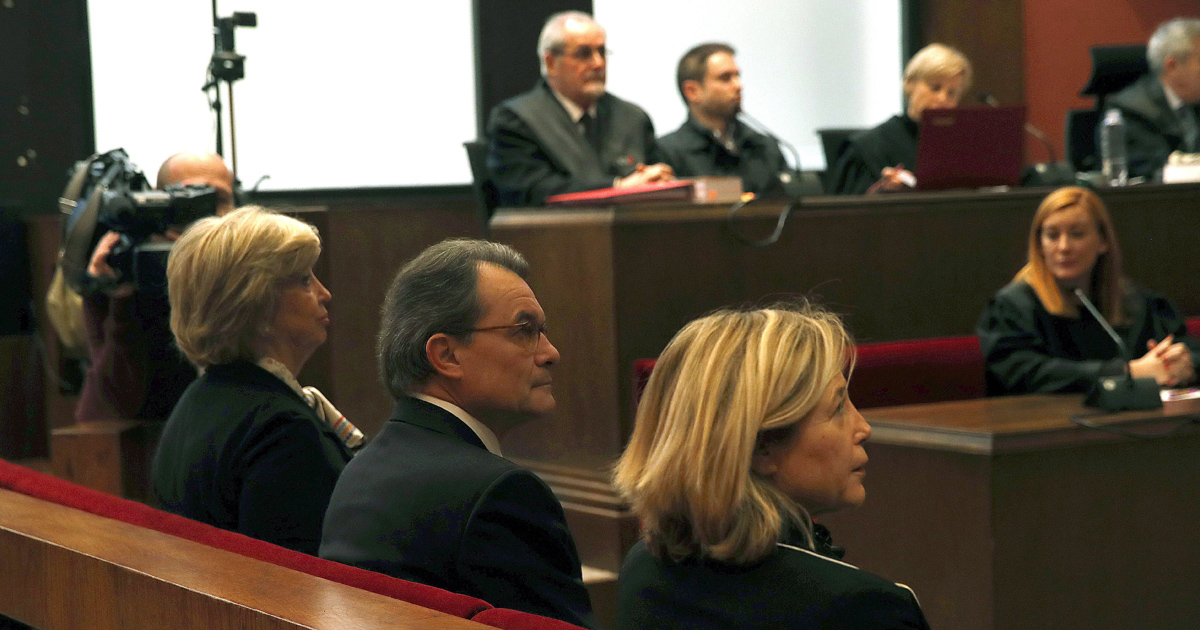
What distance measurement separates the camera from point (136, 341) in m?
3.23

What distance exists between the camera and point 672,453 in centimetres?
143

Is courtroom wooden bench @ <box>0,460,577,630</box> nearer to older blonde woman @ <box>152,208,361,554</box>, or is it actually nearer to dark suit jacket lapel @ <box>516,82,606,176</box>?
older blonde woman @ <box>152,208,361,554</box>

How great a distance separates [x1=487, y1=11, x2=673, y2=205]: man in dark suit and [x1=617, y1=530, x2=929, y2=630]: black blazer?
9.62 feet

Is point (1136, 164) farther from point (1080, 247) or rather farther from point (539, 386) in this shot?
point (539, 386)

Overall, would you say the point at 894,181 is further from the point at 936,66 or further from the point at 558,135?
the point at 558,135

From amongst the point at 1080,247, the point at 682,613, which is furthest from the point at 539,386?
the point at 1080,247

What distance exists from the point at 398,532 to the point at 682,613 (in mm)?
330

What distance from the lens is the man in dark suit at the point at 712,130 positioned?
512 centimetres

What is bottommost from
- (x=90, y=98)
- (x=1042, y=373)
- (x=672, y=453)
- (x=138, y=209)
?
(x=1042, y=373)

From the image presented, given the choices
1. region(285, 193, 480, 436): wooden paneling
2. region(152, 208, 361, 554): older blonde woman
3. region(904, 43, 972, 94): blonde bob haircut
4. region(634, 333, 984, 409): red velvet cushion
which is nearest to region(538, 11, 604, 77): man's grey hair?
region(285, 193, 480, 436): wooden paneling

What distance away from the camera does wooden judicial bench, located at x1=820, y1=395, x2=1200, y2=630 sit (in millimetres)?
2844

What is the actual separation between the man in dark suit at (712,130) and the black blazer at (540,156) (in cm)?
44

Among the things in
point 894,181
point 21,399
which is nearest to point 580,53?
point 894,181

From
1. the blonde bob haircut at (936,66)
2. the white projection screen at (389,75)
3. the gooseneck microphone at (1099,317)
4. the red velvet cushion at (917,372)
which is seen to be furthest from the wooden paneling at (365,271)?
the gooseneck microphone at (1099,317)
